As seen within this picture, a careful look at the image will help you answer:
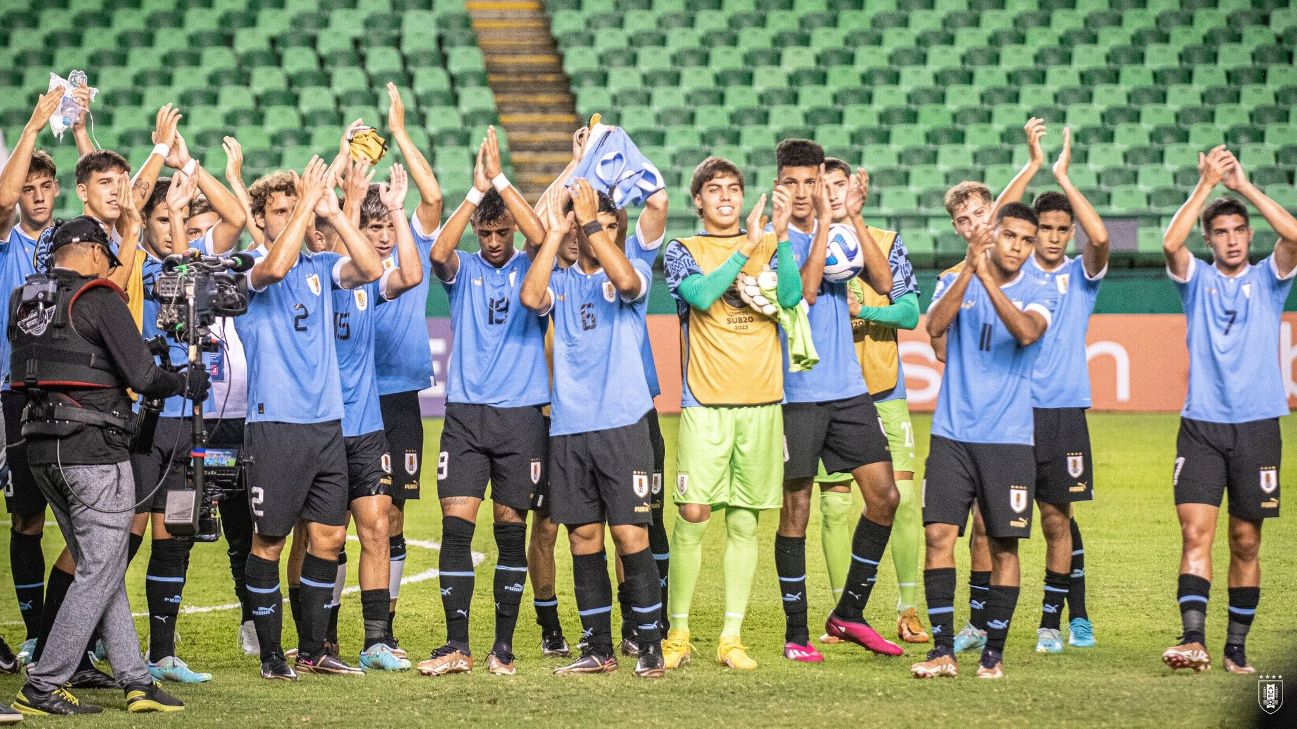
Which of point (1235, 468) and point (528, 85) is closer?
point (1235, 468)

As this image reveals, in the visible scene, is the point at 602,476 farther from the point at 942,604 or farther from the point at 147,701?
the point at 147,701

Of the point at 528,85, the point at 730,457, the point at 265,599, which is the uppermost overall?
the point at 528,85

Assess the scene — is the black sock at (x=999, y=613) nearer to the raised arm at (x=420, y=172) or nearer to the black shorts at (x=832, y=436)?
the black shorts at (x=832, y=436)

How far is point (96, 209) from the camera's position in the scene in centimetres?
665

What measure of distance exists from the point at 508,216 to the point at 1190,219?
115 inches

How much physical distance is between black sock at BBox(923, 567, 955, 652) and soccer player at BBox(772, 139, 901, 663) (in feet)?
1.70

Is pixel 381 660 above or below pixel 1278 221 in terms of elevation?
below

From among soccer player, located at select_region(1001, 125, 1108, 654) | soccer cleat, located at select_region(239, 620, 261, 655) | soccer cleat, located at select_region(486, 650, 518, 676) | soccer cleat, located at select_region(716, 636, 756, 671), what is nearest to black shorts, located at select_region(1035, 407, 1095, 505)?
soccer player, located at select_region(1001, 125, 1108, 654)

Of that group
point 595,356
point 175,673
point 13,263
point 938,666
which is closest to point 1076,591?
point 938,666

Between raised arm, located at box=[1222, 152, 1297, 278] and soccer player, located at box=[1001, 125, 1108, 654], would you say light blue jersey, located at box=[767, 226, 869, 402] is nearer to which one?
soccer player, located at box=[1001, 125, 1108, 654]

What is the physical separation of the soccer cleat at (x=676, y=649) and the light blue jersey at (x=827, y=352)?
47.4 inches

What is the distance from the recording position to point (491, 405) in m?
6.59

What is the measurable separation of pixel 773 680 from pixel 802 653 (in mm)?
505

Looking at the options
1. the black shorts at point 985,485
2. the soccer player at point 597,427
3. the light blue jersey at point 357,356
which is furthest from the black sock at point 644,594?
the light blue jersey at point 357,356
